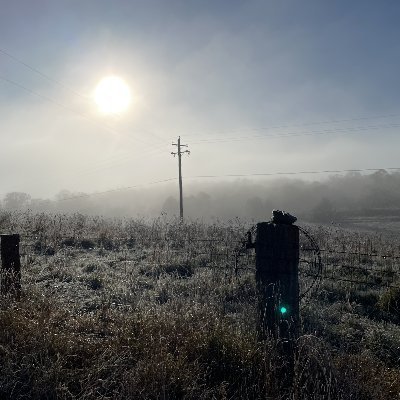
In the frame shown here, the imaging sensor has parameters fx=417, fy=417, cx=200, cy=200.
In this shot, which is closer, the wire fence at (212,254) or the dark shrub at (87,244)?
the wire fence at (212,254)

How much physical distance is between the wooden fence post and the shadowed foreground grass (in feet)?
0.60

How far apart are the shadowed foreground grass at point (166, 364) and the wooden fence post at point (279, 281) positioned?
7.2 inches

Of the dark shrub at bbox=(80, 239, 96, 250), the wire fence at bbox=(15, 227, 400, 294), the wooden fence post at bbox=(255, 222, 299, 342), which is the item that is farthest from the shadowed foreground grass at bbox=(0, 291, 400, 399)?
the dark shrub at bbox=(80, 239, 96, 250)

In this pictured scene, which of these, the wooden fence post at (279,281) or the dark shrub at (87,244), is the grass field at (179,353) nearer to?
the wooden fence post at (279,281)

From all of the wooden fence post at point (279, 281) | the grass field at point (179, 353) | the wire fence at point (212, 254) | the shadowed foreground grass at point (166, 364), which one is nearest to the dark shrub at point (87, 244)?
the wire fence at point (212, 254)

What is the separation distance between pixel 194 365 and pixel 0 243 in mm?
4019

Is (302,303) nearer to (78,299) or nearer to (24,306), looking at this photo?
(78,299)

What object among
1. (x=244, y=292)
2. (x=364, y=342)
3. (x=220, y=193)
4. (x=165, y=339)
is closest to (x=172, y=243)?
(x=244, y=292)

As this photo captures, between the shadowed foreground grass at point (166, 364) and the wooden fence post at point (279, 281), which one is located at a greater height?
the wooden fence post at point (279, 281)

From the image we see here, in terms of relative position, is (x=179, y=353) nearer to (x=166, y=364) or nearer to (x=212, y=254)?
(x=166, y=364)

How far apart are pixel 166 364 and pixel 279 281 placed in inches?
49.8

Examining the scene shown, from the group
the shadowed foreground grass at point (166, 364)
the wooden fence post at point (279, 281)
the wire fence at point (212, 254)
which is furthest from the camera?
the wire fence at point (212, 254)

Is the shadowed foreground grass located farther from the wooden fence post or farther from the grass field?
the wooden fence post

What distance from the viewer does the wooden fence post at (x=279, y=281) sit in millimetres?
3900
